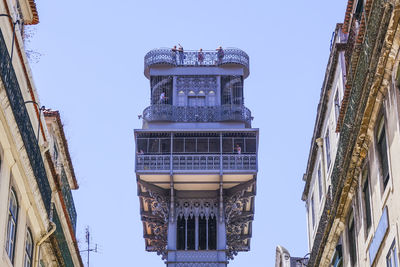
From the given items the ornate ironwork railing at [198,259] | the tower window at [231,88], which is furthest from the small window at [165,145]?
the ornate ironwork railing at [198,259]

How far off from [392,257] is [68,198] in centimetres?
1307

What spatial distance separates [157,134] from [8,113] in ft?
138

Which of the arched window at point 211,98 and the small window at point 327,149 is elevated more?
the arched window at point 211,98

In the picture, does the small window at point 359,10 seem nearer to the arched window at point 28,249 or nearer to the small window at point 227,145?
the arched window at point 28,249

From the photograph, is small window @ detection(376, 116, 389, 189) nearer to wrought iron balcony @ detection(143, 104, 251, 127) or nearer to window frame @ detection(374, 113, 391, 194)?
window frame @ detection(374, 113, 391, 194)

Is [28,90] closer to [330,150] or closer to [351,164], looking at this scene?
[351,164]

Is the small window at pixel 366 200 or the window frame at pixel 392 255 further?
the small window at pixel 366 200

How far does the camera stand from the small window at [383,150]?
23.6 m

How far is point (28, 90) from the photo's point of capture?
26328mm

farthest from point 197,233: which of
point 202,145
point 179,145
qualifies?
point 179,145

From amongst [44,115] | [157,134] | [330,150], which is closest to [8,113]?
[44,115]

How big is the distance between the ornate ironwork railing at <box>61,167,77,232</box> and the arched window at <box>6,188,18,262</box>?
20.7ft

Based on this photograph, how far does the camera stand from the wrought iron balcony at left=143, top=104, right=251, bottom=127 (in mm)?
65562

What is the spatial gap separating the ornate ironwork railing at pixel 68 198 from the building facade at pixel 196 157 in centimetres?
2910
